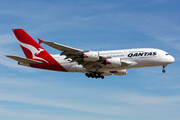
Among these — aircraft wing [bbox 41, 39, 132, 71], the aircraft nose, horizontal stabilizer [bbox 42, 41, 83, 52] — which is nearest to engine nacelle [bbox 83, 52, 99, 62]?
aircraft wing [bbox 41, 39, 132, 71]

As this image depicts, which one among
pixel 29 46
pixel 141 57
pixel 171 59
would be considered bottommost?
pixel 171 59

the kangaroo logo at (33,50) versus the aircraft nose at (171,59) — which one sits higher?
the kangaroo logo at (33,50)

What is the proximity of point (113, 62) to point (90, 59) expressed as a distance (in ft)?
12.0

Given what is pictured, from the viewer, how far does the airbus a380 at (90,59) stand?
37344mm

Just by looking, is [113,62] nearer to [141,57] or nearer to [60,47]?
[141,57]

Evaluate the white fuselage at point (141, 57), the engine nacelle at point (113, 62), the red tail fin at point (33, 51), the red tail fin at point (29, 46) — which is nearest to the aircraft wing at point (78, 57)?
the engine nacelle at point (113, 62)

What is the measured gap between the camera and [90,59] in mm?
37031

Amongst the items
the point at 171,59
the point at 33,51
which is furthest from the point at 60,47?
the point at 171,59

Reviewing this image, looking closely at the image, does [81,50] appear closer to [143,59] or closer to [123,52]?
[123,52]

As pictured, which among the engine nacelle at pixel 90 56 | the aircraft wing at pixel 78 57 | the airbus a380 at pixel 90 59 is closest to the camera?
the aircraft wing at pixel 78 57

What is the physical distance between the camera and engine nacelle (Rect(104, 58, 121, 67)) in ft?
125

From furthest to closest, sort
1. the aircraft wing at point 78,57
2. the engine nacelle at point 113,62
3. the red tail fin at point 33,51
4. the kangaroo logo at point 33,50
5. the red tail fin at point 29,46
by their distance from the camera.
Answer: the kangaroo logo at point 33,50
the red tail fin at point 29,46
the red tail fin at point 33,51
the engine nacelle at point 113,62
the aircraft wing at point 78,57

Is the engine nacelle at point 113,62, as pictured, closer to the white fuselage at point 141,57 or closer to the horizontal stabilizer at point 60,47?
the white fuselage at point 141,57

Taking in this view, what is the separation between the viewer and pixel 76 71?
4203 cm
